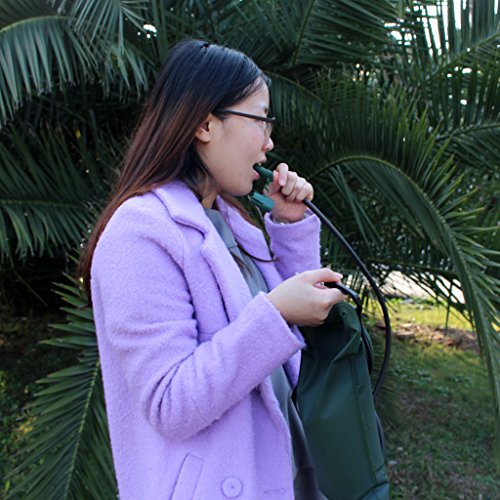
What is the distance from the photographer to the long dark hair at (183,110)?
1.25m

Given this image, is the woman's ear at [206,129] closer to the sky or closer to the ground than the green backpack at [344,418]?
closer to the sky

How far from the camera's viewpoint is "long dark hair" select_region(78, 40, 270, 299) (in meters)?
1.25

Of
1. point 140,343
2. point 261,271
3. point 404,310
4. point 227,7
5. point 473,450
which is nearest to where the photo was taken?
point 140,343

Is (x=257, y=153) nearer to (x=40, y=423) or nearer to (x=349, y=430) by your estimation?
(x=349, y=430)

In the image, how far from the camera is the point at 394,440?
4375 millimetres

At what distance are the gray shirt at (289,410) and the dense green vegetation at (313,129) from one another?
1.12m

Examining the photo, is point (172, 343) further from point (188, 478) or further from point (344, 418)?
point (344, 418)

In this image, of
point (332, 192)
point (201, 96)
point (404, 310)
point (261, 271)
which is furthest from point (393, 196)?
point (404, 310)

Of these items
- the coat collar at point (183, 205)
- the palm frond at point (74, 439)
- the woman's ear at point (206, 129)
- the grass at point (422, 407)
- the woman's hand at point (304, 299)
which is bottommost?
the grass at point (422, 407)

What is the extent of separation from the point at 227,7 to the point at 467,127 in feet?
4.92

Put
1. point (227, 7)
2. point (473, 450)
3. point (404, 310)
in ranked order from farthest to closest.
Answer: point (404, 310) < point (473, 450) < point (227, 7)

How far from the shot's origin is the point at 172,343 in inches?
42.5

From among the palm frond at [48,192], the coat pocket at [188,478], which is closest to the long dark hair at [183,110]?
the coat pocket at [188,478]

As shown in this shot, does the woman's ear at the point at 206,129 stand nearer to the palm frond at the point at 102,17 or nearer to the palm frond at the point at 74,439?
the palm frond at the point at 74,439
